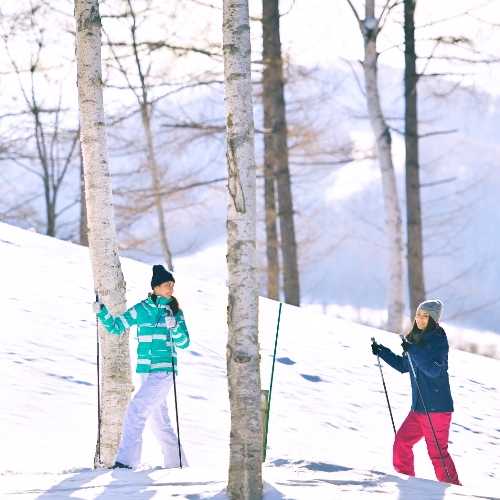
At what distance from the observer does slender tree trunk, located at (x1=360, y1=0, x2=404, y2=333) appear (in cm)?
1397

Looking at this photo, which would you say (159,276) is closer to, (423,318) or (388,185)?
(423,318)

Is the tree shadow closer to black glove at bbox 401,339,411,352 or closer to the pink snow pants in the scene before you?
the pink snow pants

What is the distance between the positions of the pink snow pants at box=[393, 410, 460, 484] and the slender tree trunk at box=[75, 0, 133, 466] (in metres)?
2.02

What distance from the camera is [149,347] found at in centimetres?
546

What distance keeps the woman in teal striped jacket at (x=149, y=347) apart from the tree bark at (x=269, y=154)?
9753 mm

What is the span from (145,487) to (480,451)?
13.6 feet

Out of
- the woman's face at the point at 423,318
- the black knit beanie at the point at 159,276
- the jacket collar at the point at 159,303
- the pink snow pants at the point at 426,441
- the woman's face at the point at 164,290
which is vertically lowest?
the pink snow pants at the point at 426,441

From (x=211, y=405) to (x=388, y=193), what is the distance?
24.2 feet

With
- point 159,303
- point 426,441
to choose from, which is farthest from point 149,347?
point 426,441

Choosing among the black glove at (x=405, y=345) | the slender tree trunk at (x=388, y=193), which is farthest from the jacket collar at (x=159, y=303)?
the slender tree trunk at (x=388, y=193)

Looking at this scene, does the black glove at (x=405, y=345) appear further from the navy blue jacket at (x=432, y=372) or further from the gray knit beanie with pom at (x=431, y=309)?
the gray knit beanie with pom at (x=431, y=309)

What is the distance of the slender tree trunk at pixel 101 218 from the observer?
597 cm

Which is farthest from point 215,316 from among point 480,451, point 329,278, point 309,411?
point 329,278

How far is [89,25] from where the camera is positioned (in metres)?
6.02
